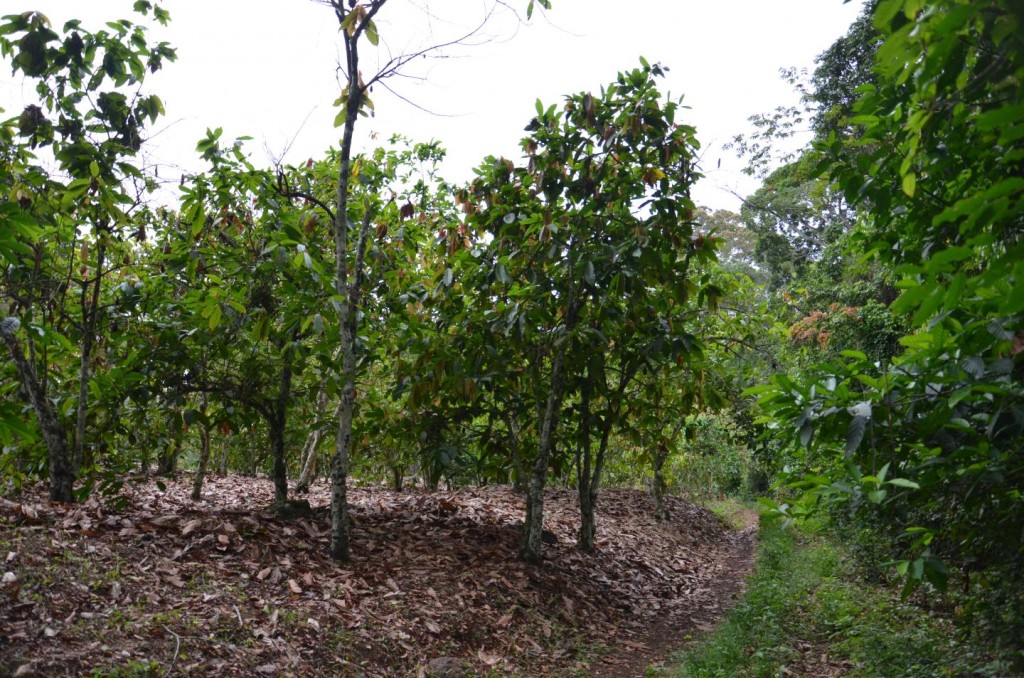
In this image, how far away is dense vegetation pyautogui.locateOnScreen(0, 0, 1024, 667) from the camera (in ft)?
10.4

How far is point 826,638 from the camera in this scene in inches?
257

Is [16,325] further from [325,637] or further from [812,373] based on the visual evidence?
[812,373]

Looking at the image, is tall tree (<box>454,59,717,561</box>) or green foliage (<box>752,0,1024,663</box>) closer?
green foliage (<box>752,0,1024,663</box>)

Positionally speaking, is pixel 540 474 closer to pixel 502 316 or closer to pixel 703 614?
pixel 502 316

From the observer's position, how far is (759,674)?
17.3 feet

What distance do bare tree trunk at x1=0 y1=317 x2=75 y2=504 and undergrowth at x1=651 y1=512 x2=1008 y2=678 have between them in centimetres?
521

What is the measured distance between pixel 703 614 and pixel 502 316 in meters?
4.24

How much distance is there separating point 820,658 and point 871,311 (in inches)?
409

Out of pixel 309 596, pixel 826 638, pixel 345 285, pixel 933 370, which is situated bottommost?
pixel 826 638

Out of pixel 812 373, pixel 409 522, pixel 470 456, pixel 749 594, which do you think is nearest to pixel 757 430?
pixel 749 594

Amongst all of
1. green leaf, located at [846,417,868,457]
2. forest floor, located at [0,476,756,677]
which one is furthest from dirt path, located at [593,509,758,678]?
green leaf, located at [846,417,868,457]

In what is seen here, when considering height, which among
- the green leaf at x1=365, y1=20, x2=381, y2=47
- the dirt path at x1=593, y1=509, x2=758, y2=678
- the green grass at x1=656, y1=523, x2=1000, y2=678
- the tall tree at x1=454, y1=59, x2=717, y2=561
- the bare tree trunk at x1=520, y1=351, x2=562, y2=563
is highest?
the green leaf at x1=365, y1=20, x2=381, y2=47

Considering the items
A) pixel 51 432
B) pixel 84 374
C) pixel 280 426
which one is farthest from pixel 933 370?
pixel 51 432

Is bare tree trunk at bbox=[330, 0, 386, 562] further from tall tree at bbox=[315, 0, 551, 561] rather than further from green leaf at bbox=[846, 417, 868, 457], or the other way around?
green leaf at bbox=[846, 417, 868, 457]
